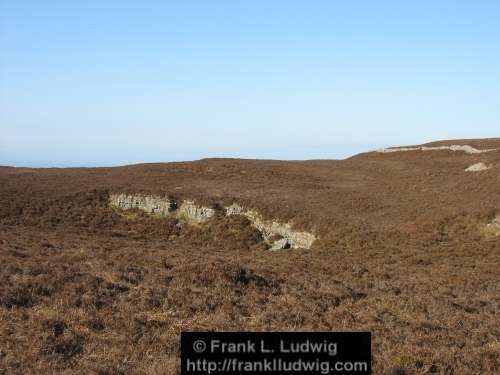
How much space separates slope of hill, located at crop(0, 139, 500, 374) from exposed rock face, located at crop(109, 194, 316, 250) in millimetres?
373

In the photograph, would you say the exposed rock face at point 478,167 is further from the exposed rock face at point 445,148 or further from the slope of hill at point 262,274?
the exposed rock face at point 445,148

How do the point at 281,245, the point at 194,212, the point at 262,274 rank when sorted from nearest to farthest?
the point at 262,274 < the point at 281,245 < the point at 194,212

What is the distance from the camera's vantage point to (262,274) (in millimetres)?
17422

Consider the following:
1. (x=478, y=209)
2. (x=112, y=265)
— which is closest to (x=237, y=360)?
(x=112, y=265)

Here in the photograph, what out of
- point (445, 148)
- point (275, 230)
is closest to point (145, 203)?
point (275, 230)

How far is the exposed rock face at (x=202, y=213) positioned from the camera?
35375 millimetres

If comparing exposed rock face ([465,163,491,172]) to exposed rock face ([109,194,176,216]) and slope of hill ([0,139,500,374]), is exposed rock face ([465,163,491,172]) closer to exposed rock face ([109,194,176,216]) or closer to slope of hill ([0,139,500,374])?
slope of hill ([0,139,500,374])

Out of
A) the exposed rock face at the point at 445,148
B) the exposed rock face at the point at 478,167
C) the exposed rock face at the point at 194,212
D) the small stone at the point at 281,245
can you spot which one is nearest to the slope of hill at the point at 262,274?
the exposed rock face at the point at 194,212

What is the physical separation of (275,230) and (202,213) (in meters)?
9.42

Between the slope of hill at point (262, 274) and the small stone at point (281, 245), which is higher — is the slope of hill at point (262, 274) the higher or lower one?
the higher one

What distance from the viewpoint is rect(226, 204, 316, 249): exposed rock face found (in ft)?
113

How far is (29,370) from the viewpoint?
7.88m

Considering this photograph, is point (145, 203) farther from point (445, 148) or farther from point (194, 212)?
point (445, 148)

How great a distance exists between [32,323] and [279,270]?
1115 centimetres
